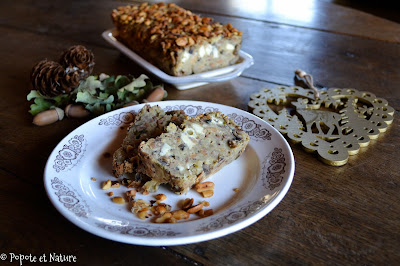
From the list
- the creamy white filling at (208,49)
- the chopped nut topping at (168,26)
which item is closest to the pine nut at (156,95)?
the chopped nut topping at (168,26)

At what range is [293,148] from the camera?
1.31 metres

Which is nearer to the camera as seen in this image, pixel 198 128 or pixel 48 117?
pixel 198 128

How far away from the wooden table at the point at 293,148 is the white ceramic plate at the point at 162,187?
0.06 metres

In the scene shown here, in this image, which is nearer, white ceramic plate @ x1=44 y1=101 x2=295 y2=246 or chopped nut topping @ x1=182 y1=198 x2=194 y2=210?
white ceramic plate @ x1=44 y1=101 x2=295 y2=246

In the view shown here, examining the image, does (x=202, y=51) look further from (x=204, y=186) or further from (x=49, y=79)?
(x=204, y=186)

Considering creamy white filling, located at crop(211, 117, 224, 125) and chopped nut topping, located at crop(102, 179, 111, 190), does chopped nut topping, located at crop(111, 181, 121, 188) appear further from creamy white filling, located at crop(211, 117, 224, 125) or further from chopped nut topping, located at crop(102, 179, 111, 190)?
creamy white filling, located at crop(211, 117, 224, 125)

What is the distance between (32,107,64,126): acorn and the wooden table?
0.07ft

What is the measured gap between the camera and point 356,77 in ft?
5.81

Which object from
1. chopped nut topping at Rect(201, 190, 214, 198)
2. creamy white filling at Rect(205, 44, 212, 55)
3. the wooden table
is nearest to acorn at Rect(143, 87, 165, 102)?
the wooden table

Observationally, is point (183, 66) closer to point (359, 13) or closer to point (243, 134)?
point (243, 134)

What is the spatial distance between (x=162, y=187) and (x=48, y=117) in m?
0.61

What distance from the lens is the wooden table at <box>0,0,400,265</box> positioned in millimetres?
921

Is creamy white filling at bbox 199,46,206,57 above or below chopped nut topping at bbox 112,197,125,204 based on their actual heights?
above

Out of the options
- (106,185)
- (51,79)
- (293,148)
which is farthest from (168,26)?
(106,185)
